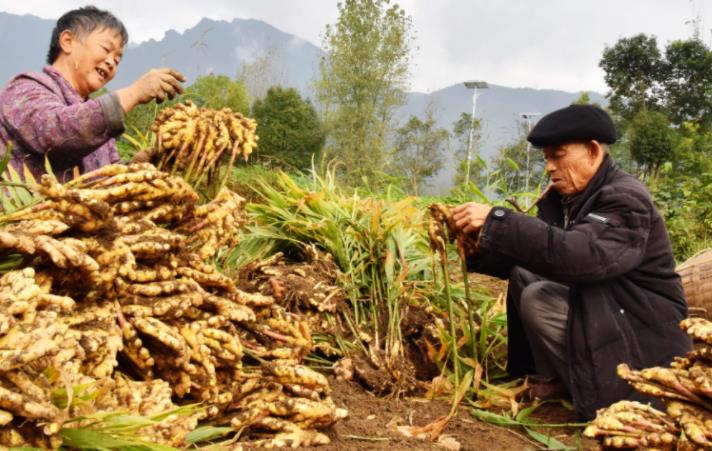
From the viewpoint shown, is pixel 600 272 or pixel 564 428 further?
pixel 564 428

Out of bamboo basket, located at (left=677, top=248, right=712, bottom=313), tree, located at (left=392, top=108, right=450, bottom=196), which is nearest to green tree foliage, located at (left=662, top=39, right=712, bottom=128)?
tree, located at (left=392, top=108, right=450, bottom=196)

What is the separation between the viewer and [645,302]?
3.06m

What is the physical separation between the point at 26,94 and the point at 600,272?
8.28ft

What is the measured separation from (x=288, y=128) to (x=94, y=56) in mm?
18835

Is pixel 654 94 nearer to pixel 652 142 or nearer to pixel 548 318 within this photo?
pixel 652 142

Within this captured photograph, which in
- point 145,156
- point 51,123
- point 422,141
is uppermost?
point 422,141

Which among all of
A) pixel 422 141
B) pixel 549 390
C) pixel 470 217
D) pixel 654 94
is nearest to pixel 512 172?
pixel 549 390

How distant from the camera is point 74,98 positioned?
3271mm

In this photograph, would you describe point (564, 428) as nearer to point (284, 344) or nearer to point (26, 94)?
point (284, 344)

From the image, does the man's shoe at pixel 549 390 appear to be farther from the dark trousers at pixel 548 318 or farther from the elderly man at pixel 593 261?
the elderly man at pixel 593 261

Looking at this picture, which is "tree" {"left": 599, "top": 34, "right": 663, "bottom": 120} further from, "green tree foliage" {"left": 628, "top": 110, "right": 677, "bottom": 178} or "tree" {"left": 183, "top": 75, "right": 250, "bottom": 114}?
"tree" {"left": 183, "top": 75, "right": 250, "bottom": 114}

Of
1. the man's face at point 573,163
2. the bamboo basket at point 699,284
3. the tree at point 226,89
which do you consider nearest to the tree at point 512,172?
the bamboo basket at point 699,284

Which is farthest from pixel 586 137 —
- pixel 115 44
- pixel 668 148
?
pixel 668 148

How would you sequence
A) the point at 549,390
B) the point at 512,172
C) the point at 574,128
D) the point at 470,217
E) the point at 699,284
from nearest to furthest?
1. the point at 470,217
2. the point at 574,128
3. the point at 549,390
4. the point at 699,284
5. the point at 512,172
